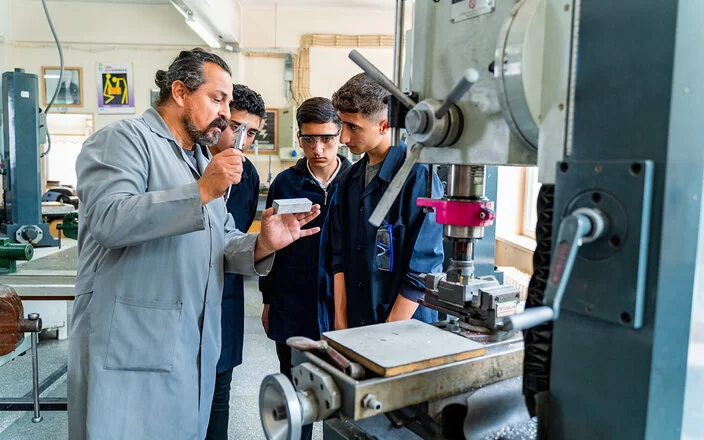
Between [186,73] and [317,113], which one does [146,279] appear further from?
[317,113]

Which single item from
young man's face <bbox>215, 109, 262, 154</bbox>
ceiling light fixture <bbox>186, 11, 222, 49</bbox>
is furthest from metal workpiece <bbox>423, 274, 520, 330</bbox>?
ceiling light fixture <bbox>186, 11, 222, 49</bbox>

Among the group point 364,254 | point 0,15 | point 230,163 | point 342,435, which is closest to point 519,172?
point 364,254

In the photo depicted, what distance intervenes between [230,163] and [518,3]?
0.65 metres

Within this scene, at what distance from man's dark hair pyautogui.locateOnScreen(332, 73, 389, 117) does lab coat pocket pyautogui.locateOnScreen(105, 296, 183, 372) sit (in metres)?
0.67

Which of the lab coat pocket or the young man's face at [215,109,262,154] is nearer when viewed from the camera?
the lab coat pocket

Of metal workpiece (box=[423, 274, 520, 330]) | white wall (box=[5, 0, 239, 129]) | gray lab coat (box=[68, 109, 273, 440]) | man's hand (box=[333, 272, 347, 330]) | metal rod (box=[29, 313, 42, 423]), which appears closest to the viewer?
metal workpiece (box=[423, 274, 520, 330])

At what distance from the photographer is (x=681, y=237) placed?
50 centimetres

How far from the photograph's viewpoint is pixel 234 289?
167 cm

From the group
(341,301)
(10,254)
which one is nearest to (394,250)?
(341,301)

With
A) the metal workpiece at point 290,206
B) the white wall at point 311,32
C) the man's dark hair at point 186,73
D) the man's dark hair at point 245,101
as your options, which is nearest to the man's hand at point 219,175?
the metal workpiece at point 290,206

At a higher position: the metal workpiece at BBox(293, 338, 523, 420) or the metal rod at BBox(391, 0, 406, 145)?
the metal rod at BBox(391, 0, 406, 145)

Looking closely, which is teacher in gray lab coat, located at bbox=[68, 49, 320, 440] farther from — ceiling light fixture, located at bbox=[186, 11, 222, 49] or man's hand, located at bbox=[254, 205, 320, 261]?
ceiling light fixture, located at bbox=[186, 11, 222, 49]

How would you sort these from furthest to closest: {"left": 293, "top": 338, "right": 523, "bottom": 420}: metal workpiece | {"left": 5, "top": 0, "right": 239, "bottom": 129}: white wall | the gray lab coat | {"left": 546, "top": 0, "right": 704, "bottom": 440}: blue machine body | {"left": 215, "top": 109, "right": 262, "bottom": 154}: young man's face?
{"left": 5, "top": 0, "right": 239, "bottom": 129}: white wall
{"left": 215, "top": 109, "right": 262, "bottom": 154}: young man's face
the gray lab coat
{"left": 293, "top": 338, "right": 523, "bottom": 420}: metal workpiece
{"left": 546, "top": 0, "right": 704, "bottom": 440}: blue machine body

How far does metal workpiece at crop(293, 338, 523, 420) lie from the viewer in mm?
585
